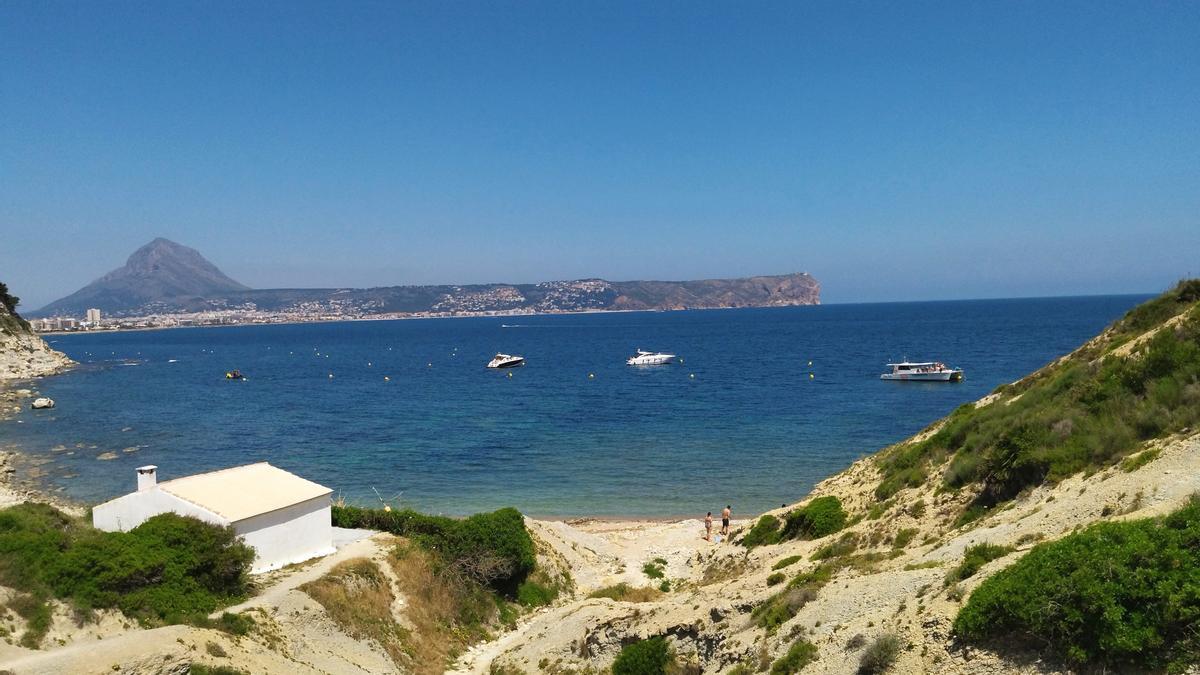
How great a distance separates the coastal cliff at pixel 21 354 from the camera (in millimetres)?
109250

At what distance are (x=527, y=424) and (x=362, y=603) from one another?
4198 centimetres

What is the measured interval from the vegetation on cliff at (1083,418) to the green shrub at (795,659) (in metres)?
8.49

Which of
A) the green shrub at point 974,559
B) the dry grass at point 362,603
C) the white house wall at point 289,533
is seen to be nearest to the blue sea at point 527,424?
the white house wall at point 289,533

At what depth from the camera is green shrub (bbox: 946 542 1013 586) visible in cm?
1375

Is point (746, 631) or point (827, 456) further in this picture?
point (827, 456)

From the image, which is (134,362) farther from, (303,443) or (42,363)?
(303,443)

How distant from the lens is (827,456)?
156ft

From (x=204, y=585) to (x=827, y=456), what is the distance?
122 ft

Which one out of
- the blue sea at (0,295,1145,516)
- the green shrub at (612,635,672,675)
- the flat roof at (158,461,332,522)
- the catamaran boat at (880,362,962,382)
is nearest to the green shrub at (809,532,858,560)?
the green shrub at (612,635,672,675)

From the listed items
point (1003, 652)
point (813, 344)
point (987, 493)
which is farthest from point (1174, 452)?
point (813, 344)

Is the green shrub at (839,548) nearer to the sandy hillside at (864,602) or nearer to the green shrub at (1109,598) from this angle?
the sandy hillside at (864,602)

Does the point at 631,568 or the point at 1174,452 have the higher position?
the point at 1174,452

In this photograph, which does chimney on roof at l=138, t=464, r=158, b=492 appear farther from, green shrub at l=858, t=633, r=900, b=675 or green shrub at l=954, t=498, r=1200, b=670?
green shrub at l=954, t=498, r=1200, b=670

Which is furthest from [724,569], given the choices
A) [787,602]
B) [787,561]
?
[787,602]
